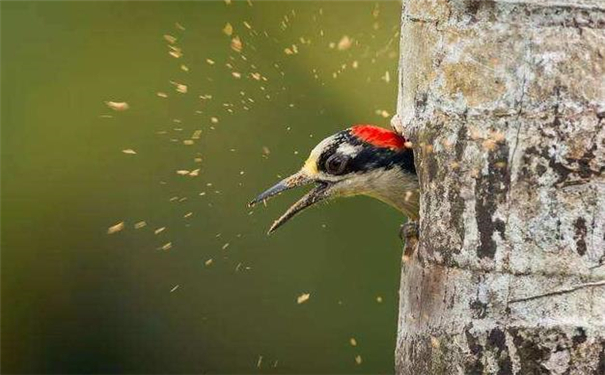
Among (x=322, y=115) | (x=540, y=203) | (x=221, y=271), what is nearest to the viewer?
(x=540, y=203)

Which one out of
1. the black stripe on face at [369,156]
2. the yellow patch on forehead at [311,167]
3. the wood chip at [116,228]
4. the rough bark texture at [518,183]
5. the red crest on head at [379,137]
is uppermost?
the rough bark texture at [518,183]

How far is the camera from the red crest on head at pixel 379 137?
5.71m

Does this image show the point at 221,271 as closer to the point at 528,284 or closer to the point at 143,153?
the point at 143,153

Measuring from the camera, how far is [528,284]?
440 cm

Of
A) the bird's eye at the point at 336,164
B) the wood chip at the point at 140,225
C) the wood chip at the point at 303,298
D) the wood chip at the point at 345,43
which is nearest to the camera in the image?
the bird's eye at the point at 336,164

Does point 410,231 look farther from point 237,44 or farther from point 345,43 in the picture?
point 345,43

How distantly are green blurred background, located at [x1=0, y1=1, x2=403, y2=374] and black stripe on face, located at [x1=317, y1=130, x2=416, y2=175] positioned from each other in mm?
2309

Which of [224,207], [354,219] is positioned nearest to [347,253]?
[354,219]

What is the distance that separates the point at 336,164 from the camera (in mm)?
5871

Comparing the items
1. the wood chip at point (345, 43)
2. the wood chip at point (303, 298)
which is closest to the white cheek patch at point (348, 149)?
the wood chip at point (345, 43)

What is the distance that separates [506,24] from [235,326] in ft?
16.5

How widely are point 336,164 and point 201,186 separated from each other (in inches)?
122

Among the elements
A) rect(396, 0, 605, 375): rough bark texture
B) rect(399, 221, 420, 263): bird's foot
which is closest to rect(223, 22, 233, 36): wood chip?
rect(399, 221, 420, 263): bird's foot

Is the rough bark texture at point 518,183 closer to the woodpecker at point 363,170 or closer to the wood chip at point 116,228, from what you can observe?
the woodpecker at point 363,170
